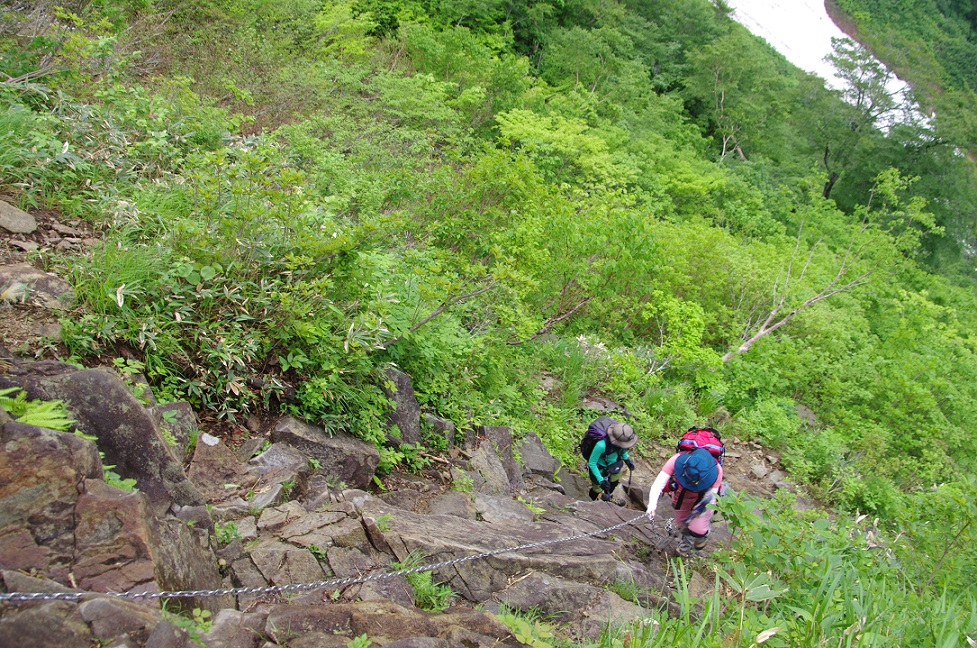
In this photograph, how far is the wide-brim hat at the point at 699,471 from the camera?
5.54m

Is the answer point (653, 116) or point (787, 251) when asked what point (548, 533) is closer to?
point (787, 251)

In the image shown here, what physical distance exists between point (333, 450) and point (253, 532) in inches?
44.1

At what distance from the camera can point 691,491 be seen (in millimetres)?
5684

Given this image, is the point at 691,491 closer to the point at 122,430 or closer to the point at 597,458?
the point at 597,458

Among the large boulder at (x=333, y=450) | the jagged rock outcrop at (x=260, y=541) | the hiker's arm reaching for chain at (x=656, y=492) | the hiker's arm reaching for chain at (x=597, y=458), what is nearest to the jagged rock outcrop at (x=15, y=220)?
the jagged rock outcrop at (x=260, y=541)

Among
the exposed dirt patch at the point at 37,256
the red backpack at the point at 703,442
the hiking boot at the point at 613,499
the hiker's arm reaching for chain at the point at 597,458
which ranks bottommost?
the hiking boot at the point at 613,499

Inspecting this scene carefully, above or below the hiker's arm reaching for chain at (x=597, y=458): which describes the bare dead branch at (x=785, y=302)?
above

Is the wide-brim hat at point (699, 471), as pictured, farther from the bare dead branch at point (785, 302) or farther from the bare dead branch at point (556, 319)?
the bare dead branch at point (785, 302)

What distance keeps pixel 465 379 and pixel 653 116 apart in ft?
52.4

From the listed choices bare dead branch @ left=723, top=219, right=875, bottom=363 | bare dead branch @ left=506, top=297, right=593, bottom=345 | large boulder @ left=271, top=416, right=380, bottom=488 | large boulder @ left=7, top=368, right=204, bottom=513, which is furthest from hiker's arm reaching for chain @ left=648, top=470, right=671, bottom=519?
bare dead branch @ left=723, top=219, right=875, bottom=363

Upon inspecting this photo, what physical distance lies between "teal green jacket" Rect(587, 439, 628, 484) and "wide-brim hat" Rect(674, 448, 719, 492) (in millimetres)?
1531

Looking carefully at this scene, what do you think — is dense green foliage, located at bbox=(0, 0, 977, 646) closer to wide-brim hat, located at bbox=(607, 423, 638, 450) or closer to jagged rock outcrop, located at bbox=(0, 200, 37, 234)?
jagged rock outcrop, located at bbox=(0, 200, 37, 234)

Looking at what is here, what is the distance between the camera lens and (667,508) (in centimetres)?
742

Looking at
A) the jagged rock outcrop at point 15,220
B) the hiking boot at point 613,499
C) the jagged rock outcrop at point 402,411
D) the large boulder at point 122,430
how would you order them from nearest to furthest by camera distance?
the large boulder at point 122,430 < the jagged rock outcrop at point 15,220 < the jagged rock outcrop at point 402,411 < the hiking boot at point 613,499
